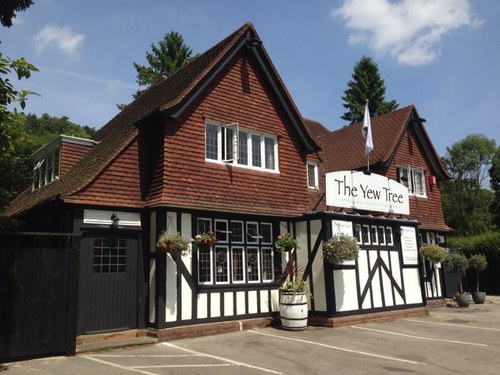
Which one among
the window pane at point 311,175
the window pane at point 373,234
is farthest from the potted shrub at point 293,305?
the window pane at point 311,175

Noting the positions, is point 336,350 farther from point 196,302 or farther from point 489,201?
point 489,201

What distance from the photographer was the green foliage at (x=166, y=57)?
36594 mm

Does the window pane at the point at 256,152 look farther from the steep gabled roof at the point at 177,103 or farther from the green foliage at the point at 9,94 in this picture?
the green foliage at the point at 9,94

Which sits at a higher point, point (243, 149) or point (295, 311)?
point (243, 149)

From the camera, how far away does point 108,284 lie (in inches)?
464

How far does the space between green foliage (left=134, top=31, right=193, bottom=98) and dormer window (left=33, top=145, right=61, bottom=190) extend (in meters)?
21.1

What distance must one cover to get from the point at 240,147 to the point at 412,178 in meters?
11.0

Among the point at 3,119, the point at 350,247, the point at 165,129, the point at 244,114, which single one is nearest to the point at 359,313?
the point at 350,247

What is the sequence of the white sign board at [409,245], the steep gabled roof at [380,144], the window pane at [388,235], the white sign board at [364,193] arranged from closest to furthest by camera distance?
the white sign board at [364,193]
the window pane at [388,235]
the white sign board at [409,245]
the steep gabled roof at [380,144]

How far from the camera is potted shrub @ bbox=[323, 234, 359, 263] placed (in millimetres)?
13750

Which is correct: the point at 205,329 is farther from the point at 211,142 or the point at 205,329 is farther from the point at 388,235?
the point at 388,235

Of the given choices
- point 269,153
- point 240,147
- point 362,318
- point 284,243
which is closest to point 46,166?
→ point 240,147

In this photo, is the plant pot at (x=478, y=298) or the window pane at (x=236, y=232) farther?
the plant pot at (x=478, y=298)

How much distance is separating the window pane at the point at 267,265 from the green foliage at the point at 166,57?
2540 centimetres
